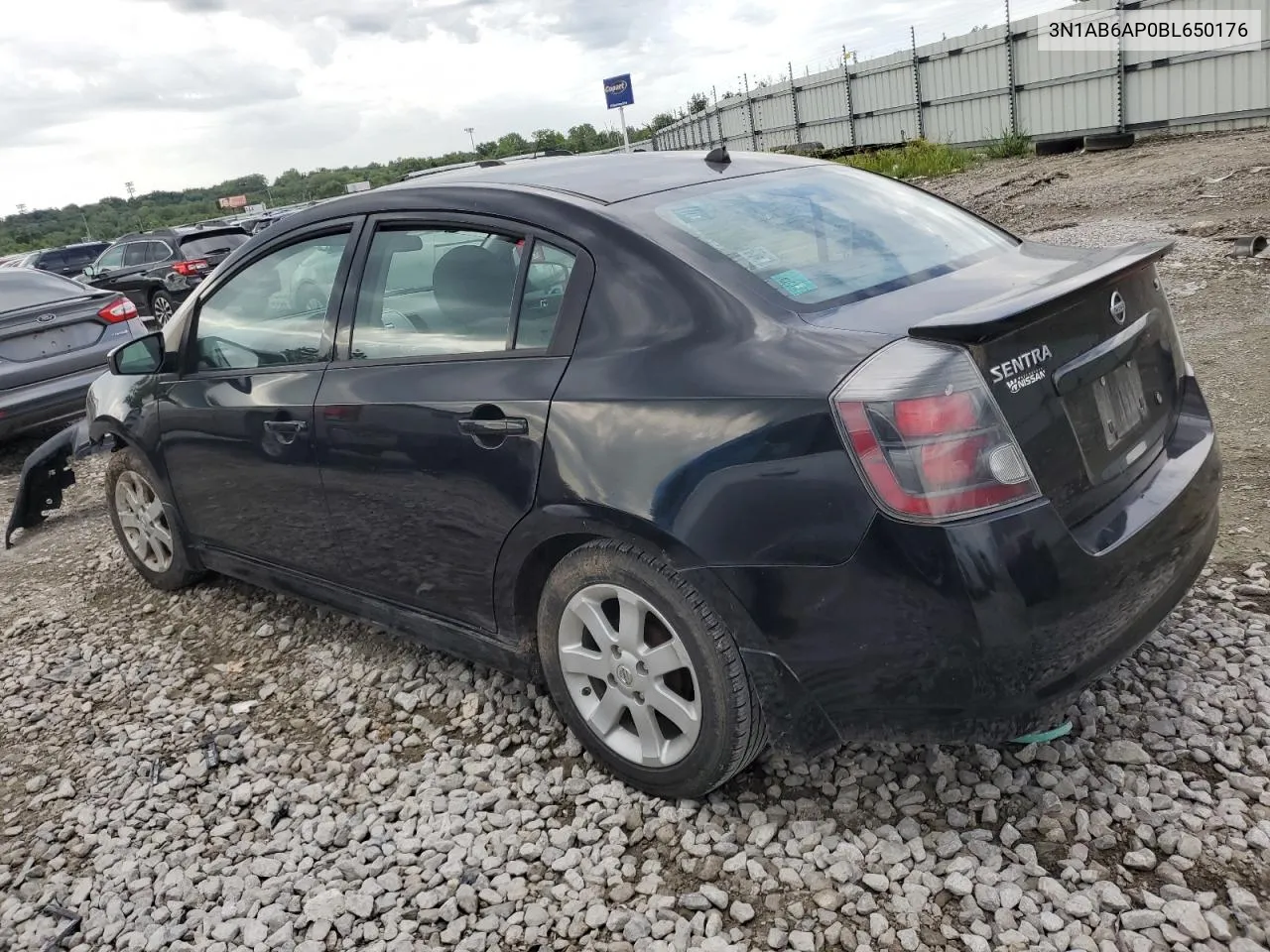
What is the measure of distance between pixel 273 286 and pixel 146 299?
45.5 feet

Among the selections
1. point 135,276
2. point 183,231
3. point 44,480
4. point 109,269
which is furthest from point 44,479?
point 109,269

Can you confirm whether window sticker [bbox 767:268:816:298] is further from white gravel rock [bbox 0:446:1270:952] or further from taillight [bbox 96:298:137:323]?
taillight [bbox 96:298:137:323]

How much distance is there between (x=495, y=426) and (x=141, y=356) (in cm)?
225

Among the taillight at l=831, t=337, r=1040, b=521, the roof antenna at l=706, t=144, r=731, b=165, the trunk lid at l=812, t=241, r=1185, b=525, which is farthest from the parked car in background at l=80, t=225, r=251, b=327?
the taillight at l=831, t=337, r=1040, b=521

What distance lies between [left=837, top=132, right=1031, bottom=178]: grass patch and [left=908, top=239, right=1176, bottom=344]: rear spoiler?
16.6m

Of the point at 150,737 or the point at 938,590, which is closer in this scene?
the point at 938,590

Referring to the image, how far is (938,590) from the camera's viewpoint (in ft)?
7.43

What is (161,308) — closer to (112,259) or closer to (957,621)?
(112,259)

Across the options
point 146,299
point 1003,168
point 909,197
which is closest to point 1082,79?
point 1003,168

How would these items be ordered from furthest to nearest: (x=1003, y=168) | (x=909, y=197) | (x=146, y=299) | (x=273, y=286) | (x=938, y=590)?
1. (x=1003, y=168)
2. (x=146, y=299)
3. (x=273, y=286)
4. (x=909, y=197)
5. (x=938, y=590)

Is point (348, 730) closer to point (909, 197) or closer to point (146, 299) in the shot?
point (909, 197)

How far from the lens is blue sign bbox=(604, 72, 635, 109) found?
2019 centimetres

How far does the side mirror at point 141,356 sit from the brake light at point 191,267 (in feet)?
40.7

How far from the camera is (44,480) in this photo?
623cm
